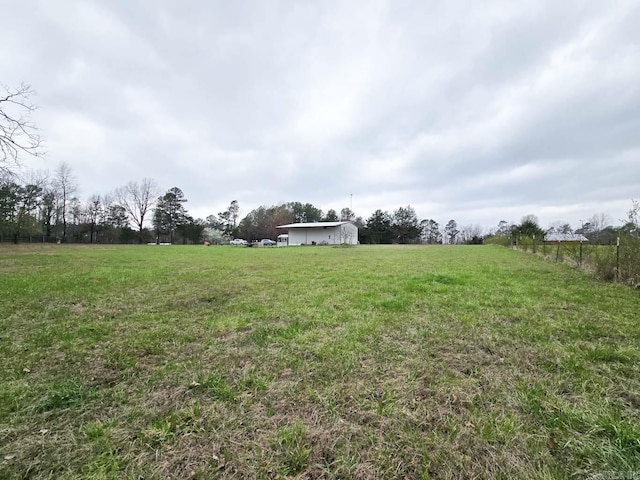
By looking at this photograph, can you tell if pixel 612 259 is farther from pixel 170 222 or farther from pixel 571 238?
pixel 170 222

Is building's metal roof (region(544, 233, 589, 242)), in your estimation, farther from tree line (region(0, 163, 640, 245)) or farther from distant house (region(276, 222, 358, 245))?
distant house (region(276, 222, 358, 245))

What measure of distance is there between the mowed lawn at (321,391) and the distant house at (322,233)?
42.8m

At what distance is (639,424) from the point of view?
6.01 feet

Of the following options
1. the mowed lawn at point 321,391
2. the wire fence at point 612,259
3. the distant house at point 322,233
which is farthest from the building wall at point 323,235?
the mowed lawn at point 321,391

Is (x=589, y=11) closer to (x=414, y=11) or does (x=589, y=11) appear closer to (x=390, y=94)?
(x=414, y=11)

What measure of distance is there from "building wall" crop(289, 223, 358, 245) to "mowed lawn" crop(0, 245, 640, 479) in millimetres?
43128

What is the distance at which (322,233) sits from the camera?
48844 millimetres

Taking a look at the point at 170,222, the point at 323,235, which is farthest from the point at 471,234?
the point at 170,222

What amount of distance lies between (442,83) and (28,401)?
15640 mm

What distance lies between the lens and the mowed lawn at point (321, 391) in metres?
1.61

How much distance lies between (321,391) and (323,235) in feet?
152

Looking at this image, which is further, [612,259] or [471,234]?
[471,234]

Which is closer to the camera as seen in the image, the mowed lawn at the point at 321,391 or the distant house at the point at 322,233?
the mowed lawn at the point at 321,391

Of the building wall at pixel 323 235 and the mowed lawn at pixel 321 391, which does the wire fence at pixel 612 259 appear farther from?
the building wall at pixel 323 235
